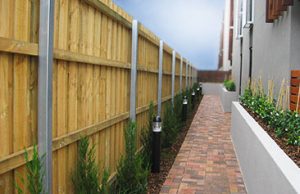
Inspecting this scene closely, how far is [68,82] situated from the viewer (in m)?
2.64

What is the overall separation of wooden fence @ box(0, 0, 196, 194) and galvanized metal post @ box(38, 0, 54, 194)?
33 millimetres

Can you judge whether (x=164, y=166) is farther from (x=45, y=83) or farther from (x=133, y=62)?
(x=45, y=83)

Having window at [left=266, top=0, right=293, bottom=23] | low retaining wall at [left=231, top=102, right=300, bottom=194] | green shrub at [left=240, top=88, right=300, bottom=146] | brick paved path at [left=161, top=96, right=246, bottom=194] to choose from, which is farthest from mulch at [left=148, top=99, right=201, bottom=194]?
window at [left=266, top=0, right=293, bottom=23]

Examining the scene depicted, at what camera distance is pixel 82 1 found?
112 inches

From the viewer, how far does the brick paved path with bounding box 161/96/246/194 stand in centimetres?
466

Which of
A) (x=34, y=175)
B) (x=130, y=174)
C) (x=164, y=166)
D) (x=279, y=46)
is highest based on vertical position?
(x=279, y=46)

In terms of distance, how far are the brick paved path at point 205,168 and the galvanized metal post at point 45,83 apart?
2.59m

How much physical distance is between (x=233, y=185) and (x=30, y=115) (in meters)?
3.50

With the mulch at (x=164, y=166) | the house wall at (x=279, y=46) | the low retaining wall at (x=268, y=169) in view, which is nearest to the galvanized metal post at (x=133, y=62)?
the mulch at (x=164, y=166)

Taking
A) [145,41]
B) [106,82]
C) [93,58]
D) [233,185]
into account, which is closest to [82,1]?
[93,58]

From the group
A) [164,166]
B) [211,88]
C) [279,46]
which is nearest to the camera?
[164,166]

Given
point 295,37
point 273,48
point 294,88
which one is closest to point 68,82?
point 294,88

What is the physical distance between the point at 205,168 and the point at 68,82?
3.61m

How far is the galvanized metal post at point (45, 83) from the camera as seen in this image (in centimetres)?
214
